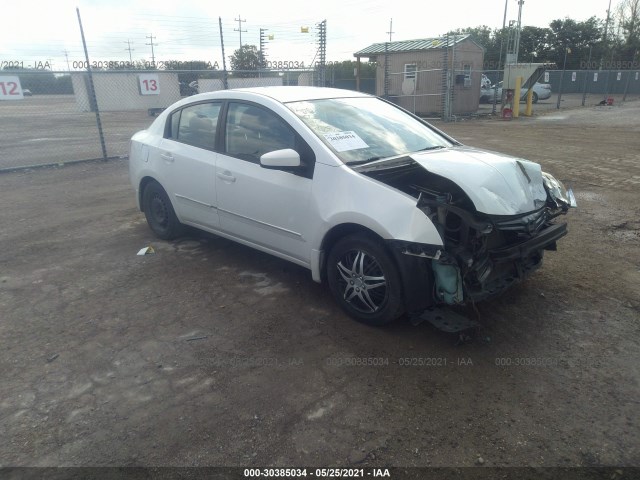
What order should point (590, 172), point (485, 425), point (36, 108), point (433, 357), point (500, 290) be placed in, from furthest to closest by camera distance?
point (36, 108) < point (590, 172) < point (500, 290) < point (433, 357) < point (485, 425)

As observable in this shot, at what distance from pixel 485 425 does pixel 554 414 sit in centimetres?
42

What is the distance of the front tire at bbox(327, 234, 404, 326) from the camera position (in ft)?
11.4

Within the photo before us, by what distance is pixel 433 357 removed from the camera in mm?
3346

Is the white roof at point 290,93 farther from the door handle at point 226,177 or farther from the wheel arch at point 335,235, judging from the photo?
the wheel arch at point 335,235

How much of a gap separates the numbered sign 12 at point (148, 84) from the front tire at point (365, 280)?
995 cm

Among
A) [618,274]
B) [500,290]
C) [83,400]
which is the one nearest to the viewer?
[83,400]

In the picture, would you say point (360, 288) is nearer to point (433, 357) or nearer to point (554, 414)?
point (433, 357)

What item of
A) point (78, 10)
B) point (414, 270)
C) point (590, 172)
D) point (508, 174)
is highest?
point (78, 10)

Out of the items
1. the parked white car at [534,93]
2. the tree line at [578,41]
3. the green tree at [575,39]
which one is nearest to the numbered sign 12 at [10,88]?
the parked white car at [534,93]

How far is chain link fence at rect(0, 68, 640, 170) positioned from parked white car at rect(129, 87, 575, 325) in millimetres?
6464

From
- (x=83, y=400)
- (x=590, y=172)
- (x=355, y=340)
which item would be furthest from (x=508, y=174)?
(x=590, y=172)

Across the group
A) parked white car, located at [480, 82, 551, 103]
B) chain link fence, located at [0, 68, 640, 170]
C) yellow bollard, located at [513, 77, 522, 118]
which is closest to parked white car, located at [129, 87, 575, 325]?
chain link fence, located at [0, 68, 640, 170]

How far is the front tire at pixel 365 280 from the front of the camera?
3.47 meters

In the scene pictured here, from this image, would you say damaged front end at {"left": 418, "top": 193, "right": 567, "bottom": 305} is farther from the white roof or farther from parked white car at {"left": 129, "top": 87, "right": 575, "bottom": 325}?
the white roof
